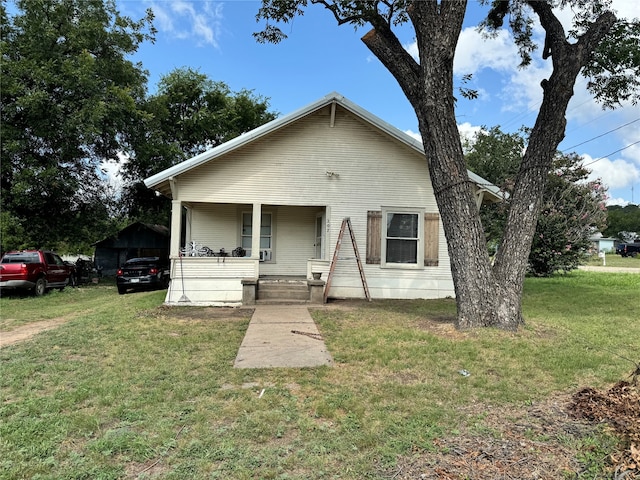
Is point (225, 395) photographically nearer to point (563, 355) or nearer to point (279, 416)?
point (279, 416)

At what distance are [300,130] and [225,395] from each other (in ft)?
26.9

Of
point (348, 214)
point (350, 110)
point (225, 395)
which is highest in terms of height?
point (350, 110)

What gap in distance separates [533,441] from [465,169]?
14.9ft

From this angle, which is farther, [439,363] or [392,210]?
[392,210]

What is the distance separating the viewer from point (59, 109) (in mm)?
15148

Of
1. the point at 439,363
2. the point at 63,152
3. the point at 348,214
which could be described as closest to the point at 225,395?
the point at 439,363

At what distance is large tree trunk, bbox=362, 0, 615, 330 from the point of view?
6.59 meters

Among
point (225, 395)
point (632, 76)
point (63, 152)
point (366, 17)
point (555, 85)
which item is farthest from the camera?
point (63, 152)

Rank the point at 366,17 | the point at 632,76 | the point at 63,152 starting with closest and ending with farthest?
1. the point at 366,17
2. the point at 632,76
3. the point at 63,152

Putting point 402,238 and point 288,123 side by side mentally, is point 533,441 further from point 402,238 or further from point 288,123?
point 288,123

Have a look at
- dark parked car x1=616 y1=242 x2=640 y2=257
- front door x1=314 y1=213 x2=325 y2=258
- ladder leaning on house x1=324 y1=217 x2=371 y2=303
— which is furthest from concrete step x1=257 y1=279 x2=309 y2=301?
dark parked car x1=616 y1=242 x2=640 y2=257

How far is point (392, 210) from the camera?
1118 cm

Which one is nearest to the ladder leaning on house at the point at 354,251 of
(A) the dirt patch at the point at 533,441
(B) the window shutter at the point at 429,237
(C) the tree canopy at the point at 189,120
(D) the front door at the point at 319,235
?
(D) the front door at the point at 319,235

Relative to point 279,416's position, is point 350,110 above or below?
above
